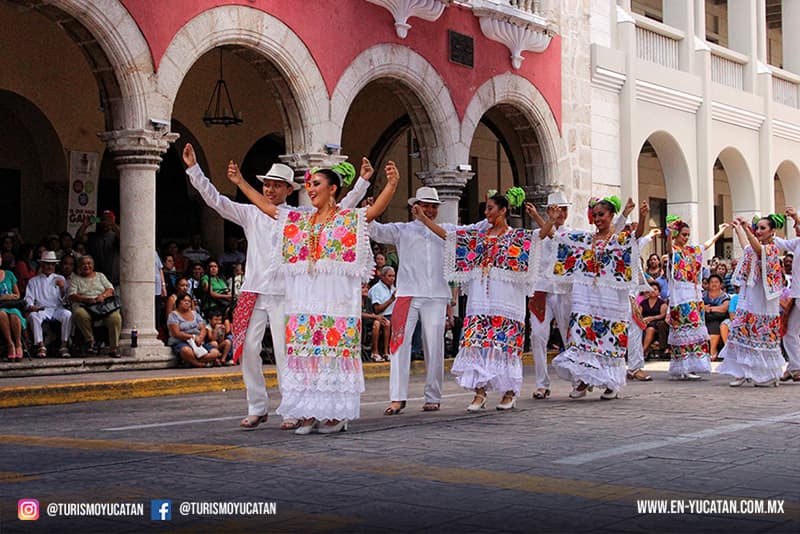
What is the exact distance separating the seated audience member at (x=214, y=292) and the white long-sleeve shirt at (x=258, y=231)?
7.17 metres

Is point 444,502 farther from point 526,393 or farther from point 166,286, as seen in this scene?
point 166,286

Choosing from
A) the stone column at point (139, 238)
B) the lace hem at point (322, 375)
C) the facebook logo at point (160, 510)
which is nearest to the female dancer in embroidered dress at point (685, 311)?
the stone column at point (139, 238)

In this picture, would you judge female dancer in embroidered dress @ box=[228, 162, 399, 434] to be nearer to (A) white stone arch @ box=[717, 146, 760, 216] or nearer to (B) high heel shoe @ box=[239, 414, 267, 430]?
(B) high heel shoe @ box=[239, 414, 267, 430]

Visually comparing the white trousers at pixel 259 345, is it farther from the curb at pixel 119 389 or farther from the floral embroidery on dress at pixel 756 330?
the floral embroidery on dress at pixel 756 330

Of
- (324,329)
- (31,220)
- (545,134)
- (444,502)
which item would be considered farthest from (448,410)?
(545,134)

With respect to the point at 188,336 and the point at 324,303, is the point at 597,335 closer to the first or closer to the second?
the point at 324,303

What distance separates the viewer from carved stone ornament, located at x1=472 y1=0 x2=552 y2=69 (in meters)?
19.4

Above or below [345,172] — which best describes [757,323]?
below

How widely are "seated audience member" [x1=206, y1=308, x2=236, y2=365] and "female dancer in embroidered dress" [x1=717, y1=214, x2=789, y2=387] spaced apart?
6107 millimetres

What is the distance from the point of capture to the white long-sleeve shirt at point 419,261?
32.2ft

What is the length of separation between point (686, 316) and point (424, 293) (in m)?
5.32

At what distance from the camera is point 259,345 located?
8547mm

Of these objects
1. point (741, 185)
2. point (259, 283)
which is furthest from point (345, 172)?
point (741, 185)

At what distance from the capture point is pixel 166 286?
16.2 m
